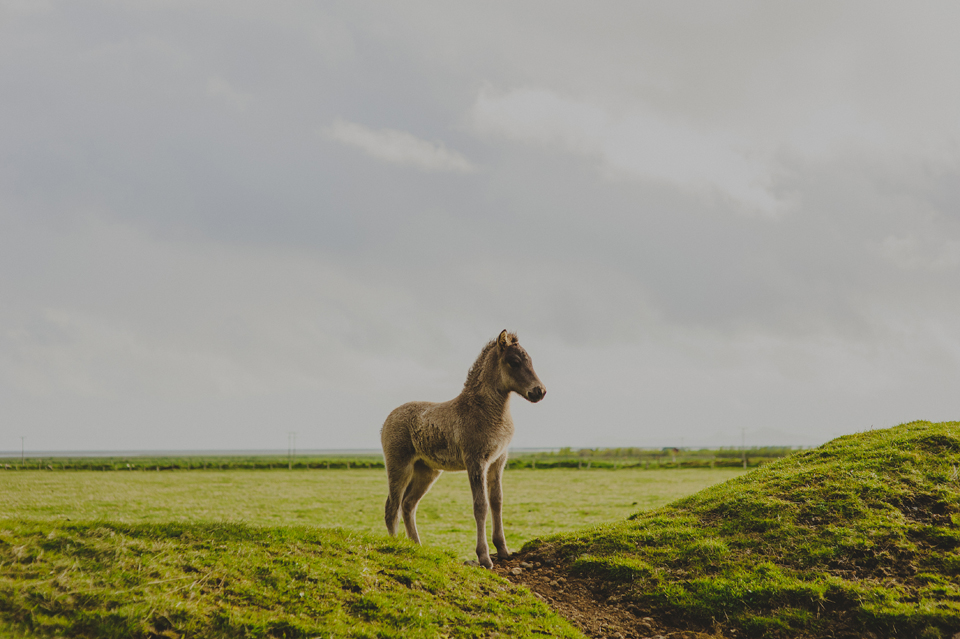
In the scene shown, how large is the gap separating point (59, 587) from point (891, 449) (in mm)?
14966

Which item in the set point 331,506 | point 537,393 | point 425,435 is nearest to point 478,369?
point 537,393

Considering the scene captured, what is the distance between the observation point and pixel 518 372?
9289 millimetres

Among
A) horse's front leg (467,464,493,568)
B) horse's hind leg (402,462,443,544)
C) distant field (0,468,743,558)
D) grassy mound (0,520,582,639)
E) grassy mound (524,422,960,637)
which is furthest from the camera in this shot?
distant field (0,468,743,558)

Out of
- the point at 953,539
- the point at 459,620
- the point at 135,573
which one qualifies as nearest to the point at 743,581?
the point at 953,539

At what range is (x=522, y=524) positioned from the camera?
22188 millimetres

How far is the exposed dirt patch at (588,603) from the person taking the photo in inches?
303

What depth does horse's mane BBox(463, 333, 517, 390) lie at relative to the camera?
391 inches

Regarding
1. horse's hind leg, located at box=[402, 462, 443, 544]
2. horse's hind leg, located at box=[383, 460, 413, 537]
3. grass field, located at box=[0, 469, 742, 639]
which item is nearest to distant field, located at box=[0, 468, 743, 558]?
horse's hind leg, located at box=[402, 462, 443, 544]

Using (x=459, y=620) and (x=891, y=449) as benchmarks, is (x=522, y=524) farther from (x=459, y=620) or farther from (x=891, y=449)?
(x=459, y=620)

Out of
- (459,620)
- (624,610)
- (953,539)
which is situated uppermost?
(953,539)

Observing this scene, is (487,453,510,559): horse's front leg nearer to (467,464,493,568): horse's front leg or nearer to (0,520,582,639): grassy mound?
(467,464,493,568): horse's front leg

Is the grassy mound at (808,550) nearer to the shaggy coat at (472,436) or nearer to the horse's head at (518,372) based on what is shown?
the shaggy coat at (472,436)

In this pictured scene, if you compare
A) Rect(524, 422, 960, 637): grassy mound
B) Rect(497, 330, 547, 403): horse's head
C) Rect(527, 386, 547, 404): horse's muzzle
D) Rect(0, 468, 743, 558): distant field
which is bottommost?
Rect(0, 468, 743, 558): distant field

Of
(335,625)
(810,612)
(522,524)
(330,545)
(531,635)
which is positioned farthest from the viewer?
(522,524)
